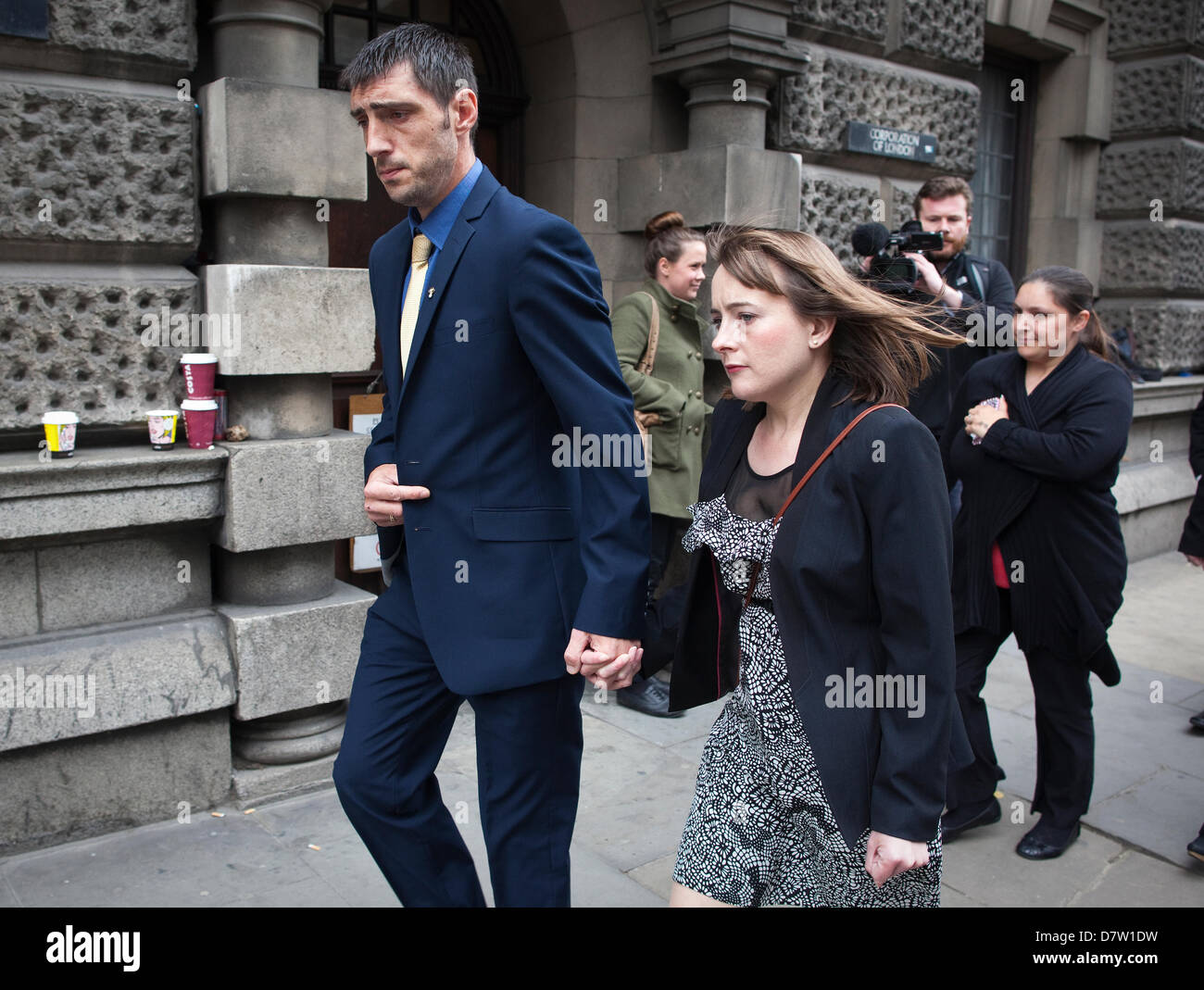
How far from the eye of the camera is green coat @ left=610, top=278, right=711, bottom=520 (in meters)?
5.07

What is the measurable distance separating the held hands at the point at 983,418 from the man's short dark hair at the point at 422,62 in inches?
87.2

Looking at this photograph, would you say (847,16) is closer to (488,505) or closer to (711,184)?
(711,184)

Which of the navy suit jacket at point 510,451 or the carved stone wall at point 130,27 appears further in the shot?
the carved stone wall at point 130,27

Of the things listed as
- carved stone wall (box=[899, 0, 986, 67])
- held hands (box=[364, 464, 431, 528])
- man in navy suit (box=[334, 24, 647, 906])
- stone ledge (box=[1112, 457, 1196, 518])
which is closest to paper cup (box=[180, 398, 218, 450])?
held hands (box=[364, 464, 431, 528])

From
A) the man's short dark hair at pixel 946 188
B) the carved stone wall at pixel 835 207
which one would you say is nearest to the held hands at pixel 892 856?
the man's short dark hair at pixel 946 188

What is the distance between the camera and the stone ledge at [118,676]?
357 centimetres

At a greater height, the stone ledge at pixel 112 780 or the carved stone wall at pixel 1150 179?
the carved stone wall at pixel 1150 179

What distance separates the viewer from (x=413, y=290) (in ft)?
8.72

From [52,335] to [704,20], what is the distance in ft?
10.8

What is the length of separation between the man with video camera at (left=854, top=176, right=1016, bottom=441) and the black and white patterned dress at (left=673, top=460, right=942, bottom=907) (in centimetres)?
234

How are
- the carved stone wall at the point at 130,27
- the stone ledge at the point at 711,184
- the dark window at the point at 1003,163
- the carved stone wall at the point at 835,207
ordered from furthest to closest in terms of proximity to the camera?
the dark window at the point at 1003,163
the carved stone wall at the point at 835,207
the stone ledge at the point at 711,184
the carved stone wall at the point at 130,27

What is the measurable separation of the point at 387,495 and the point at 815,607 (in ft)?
3.30

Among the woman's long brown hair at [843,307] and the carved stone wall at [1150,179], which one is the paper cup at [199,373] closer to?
the woman's long brown hair at [843,307]
